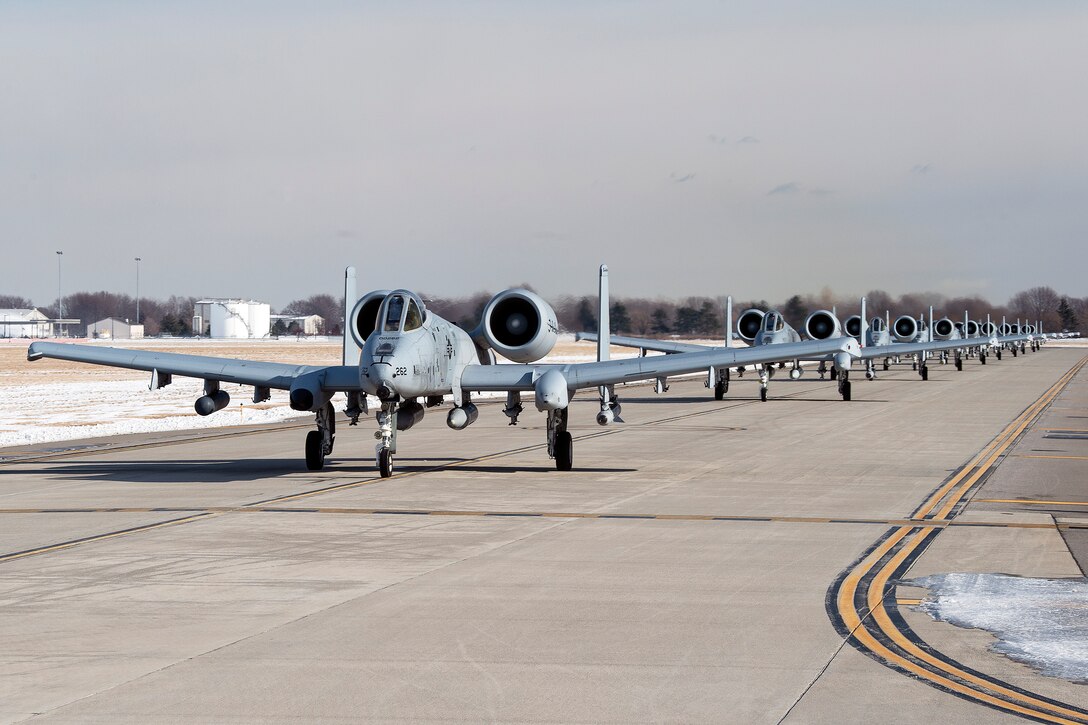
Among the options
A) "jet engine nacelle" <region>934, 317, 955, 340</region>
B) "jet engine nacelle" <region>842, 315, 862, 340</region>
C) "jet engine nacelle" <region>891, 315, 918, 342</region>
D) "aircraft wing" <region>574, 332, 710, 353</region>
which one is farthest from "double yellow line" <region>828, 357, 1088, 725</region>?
"jet engine nacelle" <region>934, 317, 955, 340</region>

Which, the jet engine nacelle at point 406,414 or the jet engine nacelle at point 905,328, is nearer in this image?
the jet engine nacelle at point 406,414

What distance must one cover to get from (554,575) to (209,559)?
3831 mm

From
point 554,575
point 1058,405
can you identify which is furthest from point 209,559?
point 1058,405

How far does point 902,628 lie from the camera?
33.1ft

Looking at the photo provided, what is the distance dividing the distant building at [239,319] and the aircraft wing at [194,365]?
150 meters

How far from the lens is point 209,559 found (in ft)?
44.3

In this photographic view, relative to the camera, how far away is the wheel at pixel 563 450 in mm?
23250

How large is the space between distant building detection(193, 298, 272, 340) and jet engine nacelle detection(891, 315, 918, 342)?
101729 millimetres

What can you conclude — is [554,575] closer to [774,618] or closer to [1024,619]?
[774,618]

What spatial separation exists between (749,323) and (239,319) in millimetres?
128051

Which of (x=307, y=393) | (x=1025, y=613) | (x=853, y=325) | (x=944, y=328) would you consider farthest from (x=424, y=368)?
(x=944, y=328)

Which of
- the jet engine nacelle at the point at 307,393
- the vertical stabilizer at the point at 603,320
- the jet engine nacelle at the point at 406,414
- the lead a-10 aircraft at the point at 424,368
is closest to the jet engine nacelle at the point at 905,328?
the lead a-10 aircraft at the point at 424,368

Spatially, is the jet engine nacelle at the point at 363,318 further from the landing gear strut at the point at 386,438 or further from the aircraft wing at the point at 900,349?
the aircraft wing at the point at 900,349

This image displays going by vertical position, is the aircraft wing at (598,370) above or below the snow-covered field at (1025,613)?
above
